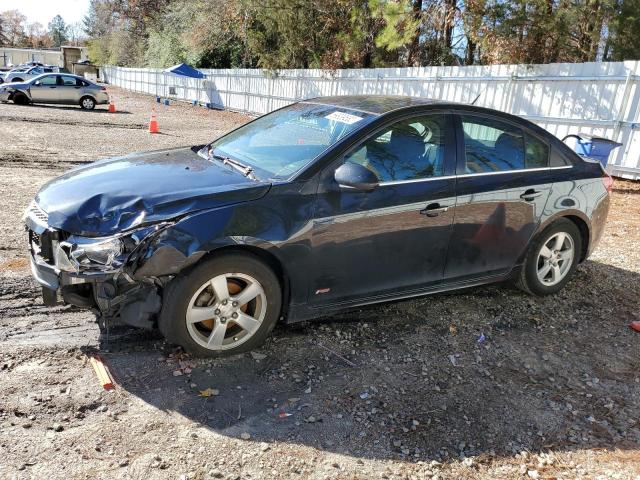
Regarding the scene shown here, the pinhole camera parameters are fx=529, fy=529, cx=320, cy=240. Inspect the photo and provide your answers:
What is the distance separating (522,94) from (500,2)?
83.0 inches

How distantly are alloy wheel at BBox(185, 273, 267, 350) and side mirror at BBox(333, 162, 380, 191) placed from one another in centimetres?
90

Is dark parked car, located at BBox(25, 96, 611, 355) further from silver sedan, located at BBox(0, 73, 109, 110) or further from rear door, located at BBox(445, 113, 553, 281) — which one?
silver sedan, located at BBox(0, 73, 109, 110)

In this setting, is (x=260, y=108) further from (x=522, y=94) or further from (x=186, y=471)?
(x=186, y=471)

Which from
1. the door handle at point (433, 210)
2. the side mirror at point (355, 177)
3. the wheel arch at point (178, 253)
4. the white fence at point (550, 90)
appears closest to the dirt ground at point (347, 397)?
the wheel arch at point (178, 253)

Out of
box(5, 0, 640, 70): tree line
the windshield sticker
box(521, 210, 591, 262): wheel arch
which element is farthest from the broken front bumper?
box(5, 0, 640, 70): tree line

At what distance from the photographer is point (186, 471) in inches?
102

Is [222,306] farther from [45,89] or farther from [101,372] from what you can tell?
[45,89]

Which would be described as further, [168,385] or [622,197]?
[622,197]

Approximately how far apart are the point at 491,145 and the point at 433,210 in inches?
36.8

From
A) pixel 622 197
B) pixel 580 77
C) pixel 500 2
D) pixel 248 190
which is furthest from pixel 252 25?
pixel 248 190

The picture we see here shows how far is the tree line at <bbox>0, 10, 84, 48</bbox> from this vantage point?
111 meters

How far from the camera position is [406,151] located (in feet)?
13.3

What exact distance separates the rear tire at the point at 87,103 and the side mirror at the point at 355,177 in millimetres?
22128

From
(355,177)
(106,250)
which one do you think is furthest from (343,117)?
(106,250)
